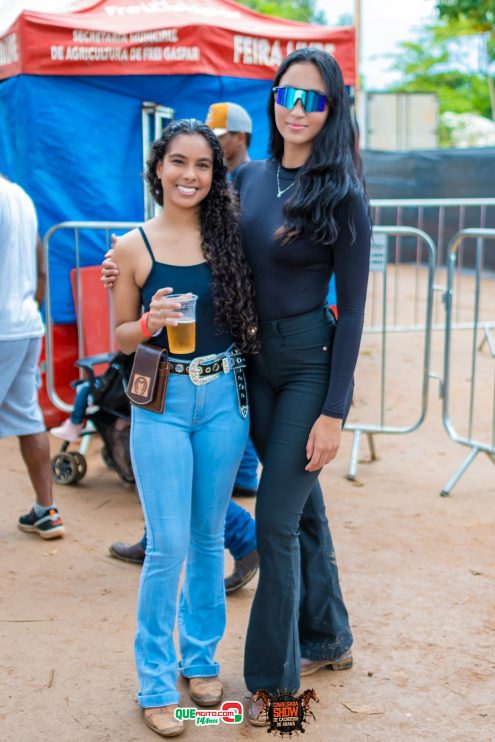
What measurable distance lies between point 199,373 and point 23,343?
1889 millimetres

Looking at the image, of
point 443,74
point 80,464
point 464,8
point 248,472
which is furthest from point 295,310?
point 443,74

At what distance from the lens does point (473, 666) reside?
3516 millimetres

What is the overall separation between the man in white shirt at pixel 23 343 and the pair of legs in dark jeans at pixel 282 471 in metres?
1.85

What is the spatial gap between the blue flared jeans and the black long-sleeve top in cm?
31

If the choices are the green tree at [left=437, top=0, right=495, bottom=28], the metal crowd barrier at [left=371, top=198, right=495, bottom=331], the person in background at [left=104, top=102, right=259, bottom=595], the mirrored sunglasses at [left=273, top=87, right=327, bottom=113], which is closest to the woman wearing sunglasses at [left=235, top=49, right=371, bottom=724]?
the mirrored sunglasses at [left=273, top=87, right=327, bottom=113]

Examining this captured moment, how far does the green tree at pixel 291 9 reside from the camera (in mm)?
41559

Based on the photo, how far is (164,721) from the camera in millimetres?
3010

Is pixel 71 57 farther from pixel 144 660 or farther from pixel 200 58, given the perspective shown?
pixel 144 660

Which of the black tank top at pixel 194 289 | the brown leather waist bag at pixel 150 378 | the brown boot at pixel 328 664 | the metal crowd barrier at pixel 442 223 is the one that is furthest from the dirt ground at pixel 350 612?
the metal crowd barrier at pixel 442 223

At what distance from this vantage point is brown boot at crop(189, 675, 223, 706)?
10.4ft

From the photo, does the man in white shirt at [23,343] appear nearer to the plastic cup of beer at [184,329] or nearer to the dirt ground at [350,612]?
the dirt ground at [350,612]

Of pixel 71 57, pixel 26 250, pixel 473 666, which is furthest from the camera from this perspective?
pixel 71 57

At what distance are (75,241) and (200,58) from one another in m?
1.62

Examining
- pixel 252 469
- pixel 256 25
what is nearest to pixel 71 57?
pixel 256 25
